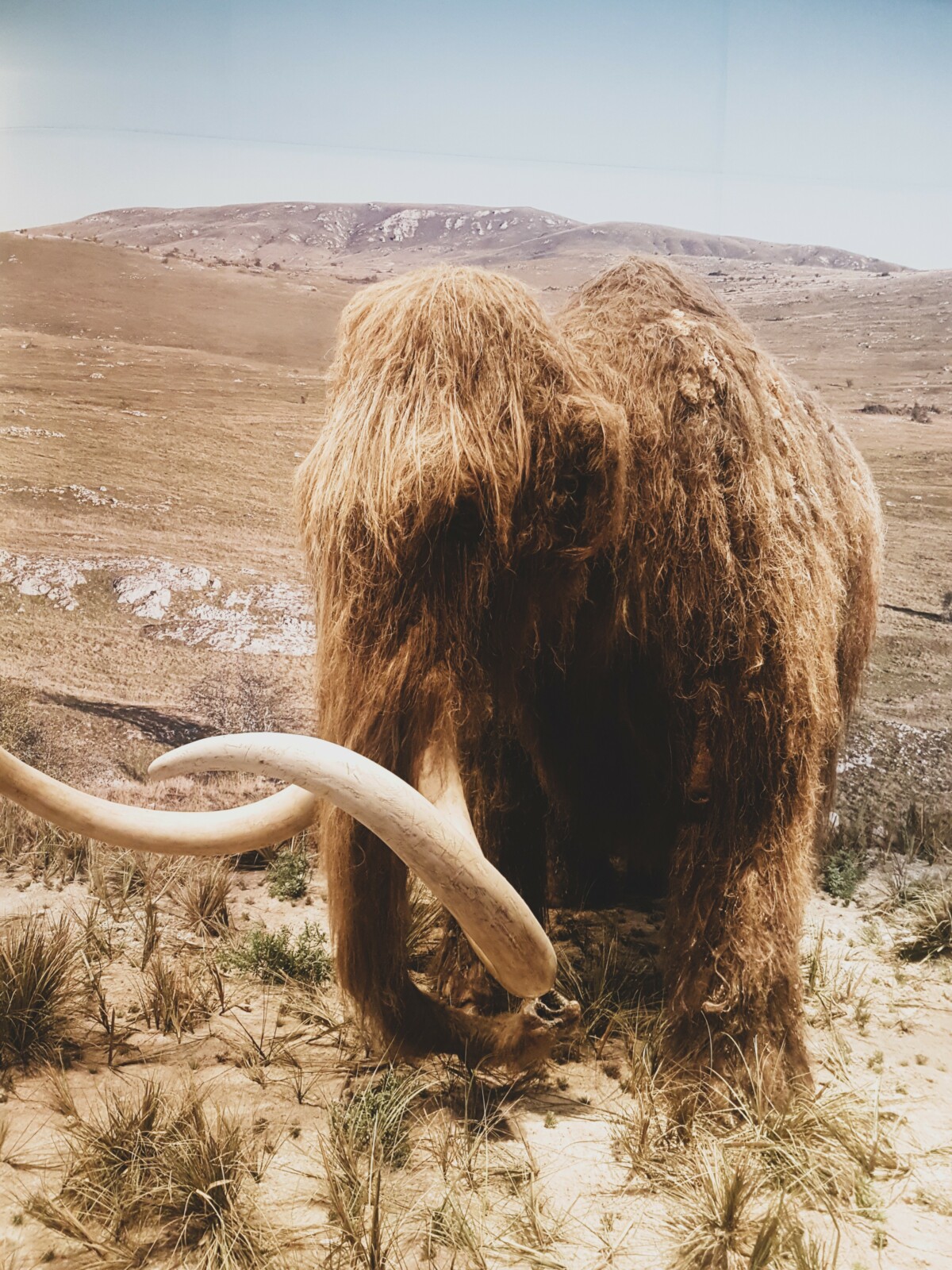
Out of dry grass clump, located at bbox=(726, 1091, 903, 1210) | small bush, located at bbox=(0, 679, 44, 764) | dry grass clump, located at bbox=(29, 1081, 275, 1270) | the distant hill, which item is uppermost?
the distant hill

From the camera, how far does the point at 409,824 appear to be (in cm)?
141

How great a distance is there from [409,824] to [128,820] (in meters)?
0.54

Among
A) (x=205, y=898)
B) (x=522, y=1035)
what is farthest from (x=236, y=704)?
(x=522, y=1035)

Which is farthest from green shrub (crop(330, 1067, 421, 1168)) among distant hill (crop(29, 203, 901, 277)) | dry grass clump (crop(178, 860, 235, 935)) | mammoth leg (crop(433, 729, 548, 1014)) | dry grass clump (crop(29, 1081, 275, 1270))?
distant hill (crop(29, 203, 901, 277))

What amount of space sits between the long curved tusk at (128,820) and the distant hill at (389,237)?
73.7 inches

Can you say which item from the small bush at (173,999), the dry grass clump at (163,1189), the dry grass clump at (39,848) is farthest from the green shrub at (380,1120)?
the dry grass clump at (39,848)

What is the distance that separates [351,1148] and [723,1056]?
76 centimetres

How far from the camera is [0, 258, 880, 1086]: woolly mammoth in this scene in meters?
1.54

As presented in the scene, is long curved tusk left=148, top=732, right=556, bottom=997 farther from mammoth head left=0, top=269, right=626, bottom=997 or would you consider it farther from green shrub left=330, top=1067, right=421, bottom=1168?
green shrub left=330, top=1067, right=421, bottom=1168

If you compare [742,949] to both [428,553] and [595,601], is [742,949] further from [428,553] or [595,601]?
[428,553]

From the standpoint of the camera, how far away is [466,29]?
2660mm

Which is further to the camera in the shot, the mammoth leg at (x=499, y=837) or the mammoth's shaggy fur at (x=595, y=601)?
the mammoth leg at (x=499, y=837)

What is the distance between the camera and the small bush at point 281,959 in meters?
2.56

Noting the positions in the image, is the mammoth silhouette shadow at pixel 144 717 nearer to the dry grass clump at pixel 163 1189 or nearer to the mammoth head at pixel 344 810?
the dry grass clump at pixel 163 1189
